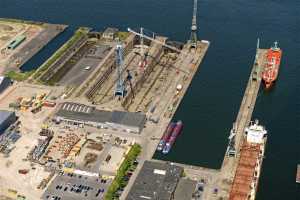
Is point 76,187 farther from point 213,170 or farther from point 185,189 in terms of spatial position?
point 213,170

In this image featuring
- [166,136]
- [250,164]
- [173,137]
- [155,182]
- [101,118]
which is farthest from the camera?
[101,118]

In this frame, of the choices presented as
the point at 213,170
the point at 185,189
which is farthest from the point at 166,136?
the point at 185,189

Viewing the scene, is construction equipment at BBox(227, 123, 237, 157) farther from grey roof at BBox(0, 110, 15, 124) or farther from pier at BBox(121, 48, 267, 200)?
grey roof at BBox(0, 110, 15, 124)

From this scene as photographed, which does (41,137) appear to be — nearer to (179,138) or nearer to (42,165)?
(42,165)

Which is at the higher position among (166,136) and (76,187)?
(166,136)

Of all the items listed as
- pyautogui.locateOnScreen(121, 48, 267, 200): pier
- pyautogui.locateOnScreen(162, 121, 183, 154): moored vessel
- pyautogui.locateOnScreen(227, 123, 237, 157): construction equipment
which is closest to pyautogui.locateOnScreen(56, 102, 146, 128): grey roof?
pyautogui.locateOnScreen(121, 48, 267, 200): pier

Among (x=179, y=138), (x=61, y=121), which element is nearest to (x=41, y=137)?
(x=61, y=121)
